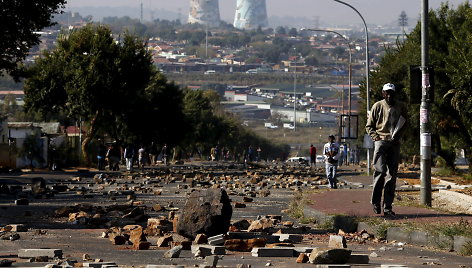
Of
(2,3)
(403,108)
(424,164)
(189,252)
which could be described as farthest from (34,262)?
(2,3)

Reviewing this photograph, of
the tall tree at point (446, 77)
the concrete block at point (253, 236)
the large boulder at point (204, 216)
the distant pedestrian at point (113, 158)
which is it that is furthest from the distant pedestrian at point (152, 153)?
the large boulder at point (204, 216)

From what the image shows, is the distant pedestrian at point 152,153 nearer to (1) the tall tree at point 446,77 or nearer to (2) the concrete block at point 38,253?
(1) the tall tree at point 446,77

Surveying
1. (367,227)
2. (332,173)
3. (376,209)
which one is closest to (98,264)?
(367,227)

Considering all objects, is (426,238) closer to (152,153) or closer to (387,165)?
(387,165)

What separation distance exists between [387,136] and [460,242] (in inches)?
168

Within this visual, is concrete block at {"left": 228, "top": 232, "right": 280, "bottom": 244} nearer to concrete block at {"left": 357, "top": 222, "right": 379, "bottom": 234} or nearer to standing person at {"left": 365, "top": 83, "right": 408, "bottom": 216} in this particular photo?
concrete block at {"left": 357, "top": 222, "right": 379, "bottom": 234}

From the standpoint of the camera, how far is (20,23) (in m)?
39.9

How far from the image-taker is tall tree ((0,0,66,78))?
39000 mm

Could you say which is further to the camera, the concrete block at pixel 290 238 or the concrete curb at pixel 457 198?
the concrete curb at pixel 457 198

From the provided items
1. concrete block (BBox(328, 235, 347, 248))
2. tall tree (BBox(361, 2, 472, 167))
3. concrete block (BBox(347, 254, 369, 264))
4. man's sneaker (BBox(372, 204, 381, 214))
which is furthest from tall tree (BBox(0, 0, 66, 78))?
concrete block (BBox(347, 254, 369, 264))

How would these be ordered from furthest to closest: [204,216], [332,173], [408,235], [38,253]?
[332,173] → [408,235] → [204,216] → [38,253]

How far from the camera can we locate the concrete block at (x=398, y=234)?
53.5ft

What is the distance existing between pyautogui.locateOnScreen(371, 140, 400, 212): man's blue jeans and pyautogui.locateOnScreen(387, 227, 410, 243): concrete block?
2.25m

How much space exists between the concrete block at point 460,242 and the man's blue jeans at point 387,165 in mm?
4025
